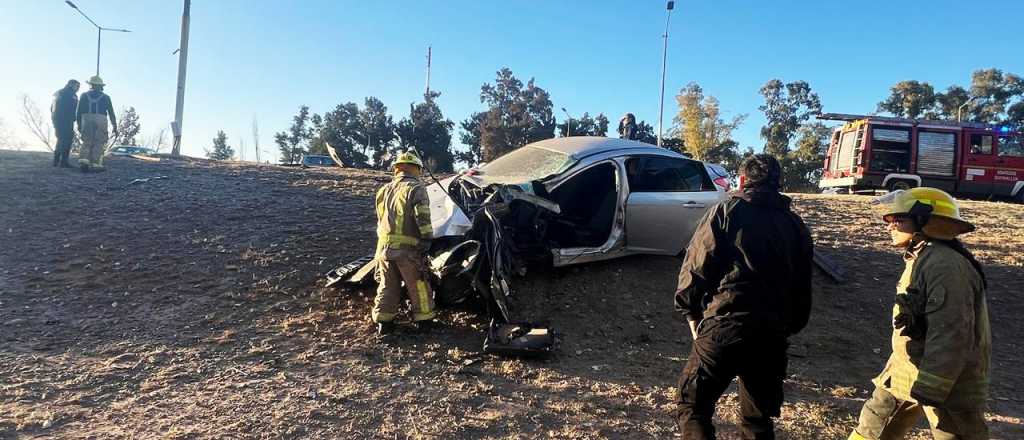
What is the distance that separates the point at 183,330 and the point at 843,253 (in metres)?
7.34

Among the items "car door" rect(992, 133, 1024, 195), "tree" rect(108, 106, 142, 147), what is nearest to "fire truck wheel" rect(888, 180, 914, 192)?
"car door" rect(992, 133, 1024, 195)

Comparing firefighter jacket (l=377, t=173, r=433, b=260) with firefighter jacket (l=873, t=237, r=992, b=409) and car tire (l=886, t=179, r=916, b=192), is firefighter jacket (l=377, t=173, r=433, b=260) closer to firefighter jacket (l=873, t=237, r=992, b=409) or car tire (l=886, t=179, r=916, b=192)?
firefighter jacket (l=873, t=237, r=992, b=409)

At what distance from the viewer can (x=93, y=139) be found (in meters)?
9.52

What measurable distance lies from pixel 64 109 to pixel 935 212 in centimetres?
1159

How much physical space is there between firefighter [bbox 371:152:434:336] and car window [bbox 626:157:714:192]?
2514 mm

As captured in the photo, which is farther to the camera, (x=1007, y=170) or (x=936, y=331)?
(x=1007, y=170)

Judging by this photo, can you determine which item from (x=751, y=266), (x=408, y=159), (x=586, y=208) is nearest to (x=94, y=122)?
(x=408, y=159)

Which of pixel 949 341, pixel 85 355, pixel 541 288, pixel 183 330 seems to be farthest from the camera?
pixel 541 288

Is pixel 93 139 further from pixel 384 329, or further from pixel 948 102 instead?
pixel 948 102

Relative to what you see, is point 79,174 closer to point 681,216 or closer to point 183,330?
point 183,330

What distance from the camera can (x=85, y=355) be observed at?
A: 3.98 metres

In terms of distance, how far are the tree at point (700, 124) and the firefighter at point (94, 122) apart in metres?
37.9

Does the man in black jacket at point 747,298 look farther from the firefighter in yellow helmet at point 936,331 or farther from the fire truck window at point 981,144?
the fire truck window at point 981,144

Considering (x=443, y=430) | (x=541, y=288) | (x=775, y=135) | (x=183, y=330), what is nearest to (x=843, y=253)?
(x=541, y=288)
